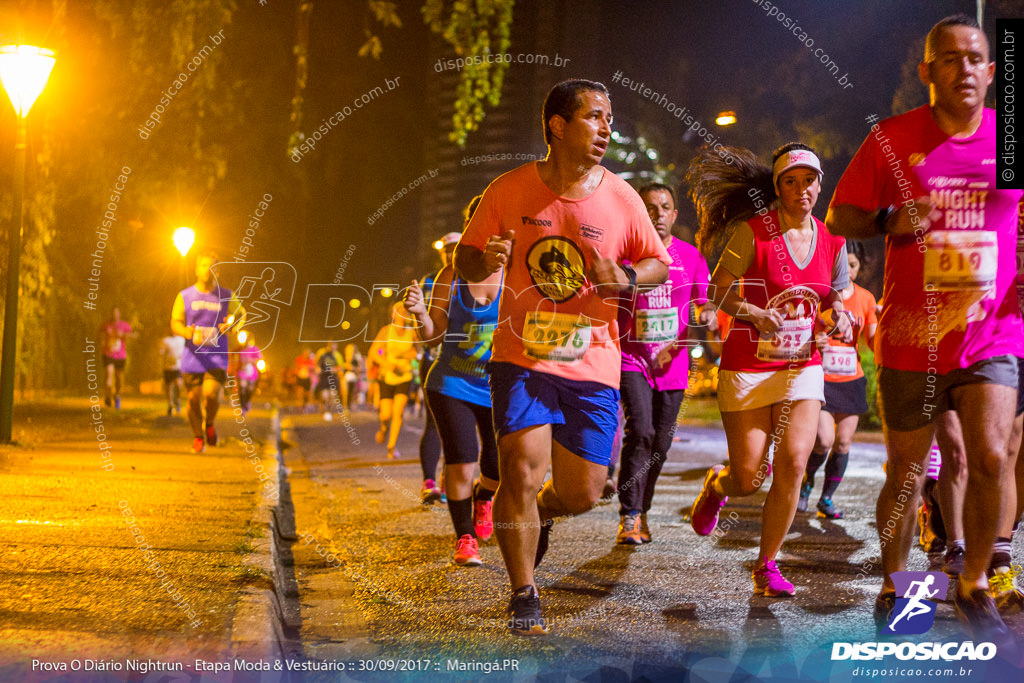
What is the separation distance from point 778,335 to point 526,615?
1816 mm

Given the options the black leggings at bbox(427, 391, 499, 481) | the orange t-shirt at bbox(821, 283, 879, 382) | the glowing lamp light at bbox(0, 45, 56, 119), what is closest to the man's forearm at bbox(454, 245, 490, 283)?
the black leggings at bbox(427, 391, 499, 481)

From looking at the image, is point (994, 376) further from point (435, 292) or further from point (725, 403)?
point (435, 292)

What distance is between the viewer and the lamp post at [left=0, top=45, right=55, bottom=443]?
1004 cm

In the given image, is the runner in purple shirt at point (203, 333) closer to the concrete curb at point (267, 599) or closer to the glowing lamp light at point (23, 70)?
the glowing lamp light at point (23, 70)

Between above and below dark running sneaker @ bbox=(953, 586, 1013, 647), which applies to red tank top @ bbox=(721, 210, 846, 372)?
above

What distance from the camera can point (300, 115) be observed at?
8.61 meters

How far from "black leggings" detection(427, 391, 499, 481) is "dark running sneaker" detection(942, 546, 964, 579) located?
2.44 metres

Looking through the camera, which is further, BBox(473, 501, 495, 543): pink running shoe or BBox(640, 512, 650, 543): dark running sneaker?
BBox(640, 512, 650, 543): dark running sneaker

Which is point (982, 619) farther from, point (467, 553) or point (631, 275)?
point (467, 553)

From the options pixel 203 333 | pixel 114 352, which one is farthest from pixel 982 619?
pixel 114 352

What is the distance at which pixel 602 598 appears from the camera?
15.7 ft

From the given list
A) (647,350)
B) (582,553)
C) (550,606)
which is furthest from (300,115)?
(550,606)

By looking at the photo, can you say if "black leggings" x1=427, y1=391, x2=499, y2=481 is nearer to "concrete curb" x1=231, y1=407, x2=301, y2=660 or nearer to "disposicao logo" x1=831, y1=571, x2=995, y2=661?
"concrete curb" x1=231, y1=407, x2=301, y2=660

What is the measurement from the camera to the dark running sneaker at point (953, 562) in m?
5.17
